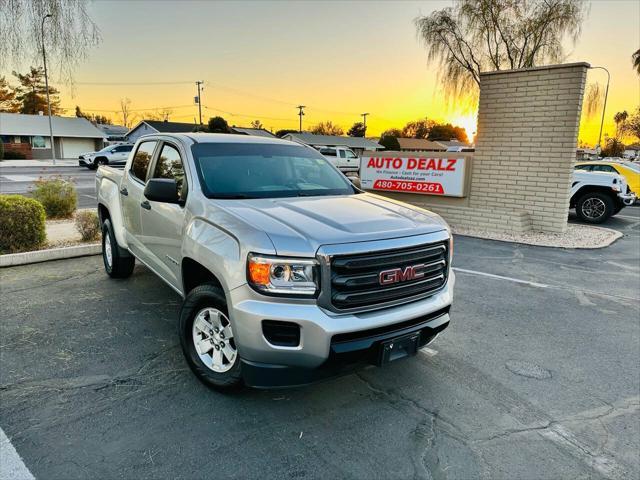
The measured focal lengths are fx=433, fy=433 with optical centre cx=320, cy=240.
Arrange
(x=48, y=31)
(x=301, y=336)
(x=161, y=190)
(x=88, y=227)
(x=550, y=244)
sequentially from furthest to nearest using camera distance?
(x=550, y=244) → (x=88, y=227) → (x=48, y=31) → (x=161, y=190) → (x=301, y=336)

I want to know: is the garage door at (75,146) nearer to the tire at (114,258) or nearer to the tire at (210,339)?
the tire at (114,258)

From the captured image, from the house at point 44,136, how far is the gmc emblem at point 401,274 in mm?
52458

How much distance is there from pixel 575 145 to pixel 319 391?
858 cm

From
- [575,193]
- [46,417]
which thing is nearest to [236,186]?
[46,417]

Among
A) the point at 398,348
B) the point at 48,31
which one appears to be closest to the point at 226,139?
the point at 398,348

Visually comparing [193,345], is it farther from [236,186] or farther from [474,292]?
[474,292]

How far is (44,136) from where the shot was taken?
154 ft

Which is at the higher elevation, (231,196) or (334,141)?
(334,141)

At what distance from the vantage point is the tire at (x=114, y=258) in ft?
17.9

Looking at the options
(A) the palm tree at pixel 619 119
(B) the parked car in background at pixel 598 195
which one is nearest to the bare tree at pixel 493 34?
(B) the parked car in background at pixel 598 195

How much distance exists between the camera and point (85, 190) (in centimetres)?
1762

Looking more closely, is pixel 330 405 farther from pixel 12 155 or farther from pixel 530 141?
pixel 12 155

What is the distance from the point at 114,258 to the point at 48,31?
3.34m

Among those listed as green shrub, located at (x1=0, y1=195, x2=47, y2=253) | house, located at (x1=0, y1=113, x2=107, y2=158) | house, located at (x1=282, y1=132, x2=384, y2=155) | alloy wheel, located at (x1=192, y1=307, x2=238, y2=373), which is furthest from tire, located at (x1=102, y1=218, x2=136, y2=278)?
house, located at (x1=0, y1=113, x2=107, y2=158)
